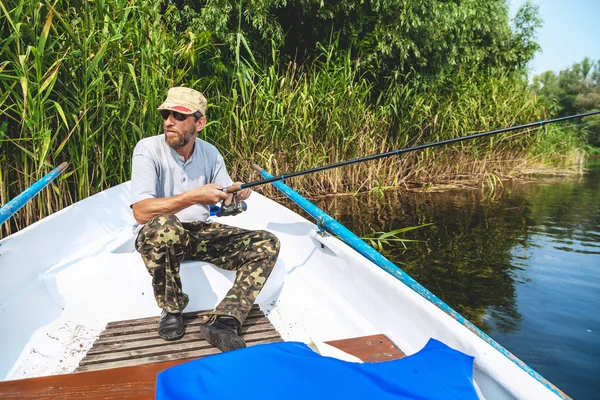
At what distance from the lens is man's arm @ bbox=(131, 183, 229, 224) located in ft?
7.60

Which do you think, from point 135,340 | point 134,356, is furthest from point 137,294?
point 134,356

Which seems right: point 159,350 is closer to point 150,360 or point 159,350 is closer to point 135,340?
point 150,360

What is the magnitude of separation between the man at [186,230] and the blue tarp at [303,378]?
87cm

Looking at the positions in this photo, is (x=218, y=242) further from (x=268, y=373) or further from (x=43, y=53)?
(x=43, y=53)

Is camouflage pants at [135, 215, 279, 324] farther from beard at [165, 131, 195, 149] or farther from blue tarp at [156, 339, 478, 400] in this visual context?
blue tarp at [156, 339, 478, 400]

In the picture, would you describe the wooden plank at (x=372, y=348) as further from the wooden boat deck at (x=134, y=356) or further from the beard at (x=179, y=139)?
the beard at (x=179, y=139)

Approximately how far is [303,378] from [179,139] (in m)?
1.79

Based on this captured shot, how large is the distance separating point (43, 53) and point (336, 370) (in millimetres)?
3274

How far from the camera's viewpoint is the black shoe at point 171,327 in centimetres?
217

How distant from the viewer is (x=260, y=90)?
5.81 metres

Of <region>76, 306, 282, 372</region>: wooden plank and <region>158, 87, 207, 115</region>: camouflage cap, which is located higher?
<region>158, 87, 207, 115</region>: camouflage cap

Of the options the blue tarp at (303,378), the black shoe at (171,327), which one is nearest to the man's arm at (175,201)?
the black shoe at (171,327)

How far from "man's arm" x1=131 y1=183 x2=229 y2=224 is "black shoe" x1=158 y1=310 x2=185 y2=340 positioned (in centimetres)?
55

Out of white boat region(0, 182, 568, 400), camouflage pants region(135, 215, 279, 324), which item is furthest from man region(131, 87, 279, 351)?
white boat region(0, 182, 568, 400)
